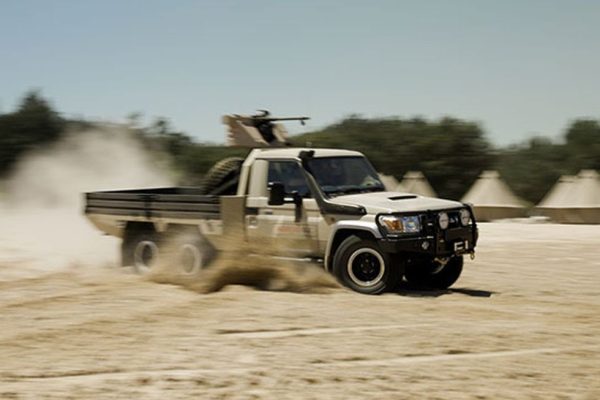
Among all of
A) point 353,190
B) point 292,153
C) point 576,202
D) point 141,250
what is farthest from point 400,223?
point 576,202

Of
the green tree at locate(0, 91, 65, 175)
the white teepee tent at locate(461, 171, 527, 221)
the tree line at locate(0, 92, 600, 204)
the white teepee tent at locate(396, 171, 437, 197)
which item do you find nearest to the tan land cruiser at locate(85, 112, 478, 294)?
the white teepee tent at locate(461, 171, 527, 221)

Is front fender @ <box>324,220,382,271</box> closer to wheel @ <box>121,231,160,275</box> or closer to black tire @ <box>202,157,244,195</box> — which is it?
black tire @ <box>202,157,244,195</box>

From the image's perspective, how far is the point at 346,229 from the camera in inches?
444

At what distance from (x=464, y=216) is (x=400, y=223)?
1123 millimetres

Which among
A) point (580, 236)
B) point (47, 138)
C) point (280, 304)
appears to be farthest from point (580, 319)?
point (47, 138)

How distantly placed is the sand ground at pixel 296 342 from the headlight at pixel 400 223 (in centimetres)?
82

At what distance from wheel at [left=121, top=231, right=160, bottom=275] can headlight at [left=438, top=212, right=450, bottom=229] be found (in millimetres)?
4520

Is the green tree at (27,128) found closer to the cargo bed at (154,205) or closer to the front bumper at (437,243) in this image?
the cargo bed at (154,205)

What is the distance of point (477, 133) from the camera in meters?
40.6

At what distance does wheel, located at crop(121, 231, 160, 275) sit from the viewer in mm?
13570

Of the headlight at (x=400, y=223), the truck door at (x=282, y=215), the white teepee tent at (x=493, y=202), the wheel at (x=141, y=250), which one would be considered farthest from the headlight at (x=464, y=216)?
the white teepee tent at (x=493, y=202)

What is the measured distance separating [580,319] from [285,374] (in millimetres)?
3941

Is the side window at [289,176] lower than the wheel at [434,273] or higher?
higher

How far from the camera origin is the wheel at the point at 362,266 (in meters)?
11.0
